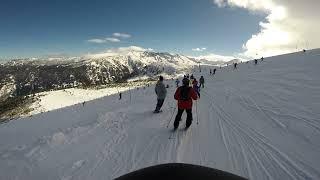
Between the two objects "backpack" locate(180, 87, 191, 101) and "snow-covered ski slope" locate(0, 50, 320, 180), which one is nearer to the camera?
"snow-covered ski slope" locate(0, 50, 320, 180)

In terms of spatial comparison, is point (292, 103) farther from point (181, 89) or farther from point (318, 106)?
point (181, 89)

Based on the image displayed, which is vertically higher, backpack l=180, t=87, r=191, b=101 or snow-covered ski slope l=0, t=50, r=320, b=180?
backpack l=180, t=87, r=191, b=101

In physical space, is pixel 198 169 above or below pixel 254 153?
above

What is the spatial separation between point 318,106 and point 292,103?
2.30 meters

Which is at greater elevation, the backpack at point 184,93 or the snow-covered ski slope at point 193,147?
the backpack at point 184,93

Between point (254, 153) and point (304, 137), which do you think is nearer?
point (254, 153)

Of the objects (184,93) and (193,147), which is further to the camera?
(184,93)

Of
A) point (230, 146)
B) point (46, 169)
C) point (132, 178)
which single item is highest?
point (132, 178)

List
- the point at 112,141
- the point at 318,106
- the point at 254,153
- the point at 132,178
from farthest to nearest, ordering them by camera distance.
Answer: the point at 318,106, the point at 112,141, the point at 254,153, the point at 132,178

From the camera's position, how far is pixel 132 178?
9.86 feet

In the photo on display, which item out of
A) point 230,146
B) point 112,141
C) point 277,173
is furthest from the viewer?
point 112,141

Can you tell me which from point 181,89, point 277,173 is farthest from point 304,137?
point 181,89

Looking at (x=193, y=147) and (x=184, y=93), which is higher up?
(x=184, y=93)

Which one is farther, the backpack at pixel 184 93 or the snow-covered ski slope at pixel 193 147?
the backpack at pixel 184 93
